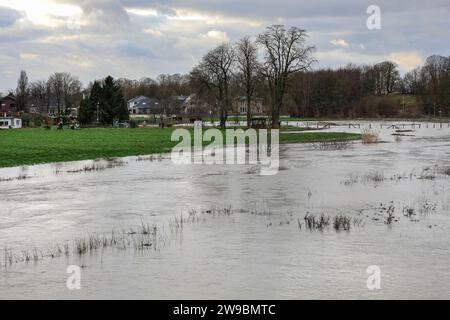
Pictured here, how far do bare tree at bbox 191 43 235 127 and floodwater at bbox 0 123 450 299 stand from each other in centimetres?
6669

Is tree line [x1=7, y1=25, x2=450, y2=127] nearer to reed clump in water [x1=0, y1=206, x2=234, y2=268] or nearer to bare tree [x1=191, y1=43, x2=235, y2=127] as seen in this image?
bare tree [x1=191, y1=43, x2=235, y2=127]

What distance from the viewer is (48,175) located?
1235 inches

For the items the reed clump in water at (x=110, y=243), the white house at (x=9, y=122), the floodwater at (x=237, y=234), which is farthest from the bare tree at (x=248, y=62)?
the reed clump in water at (x=110, y=243)

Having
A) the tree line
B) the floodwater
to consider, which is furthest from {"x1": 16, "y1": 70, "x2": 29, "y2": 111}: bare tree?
the floodwater

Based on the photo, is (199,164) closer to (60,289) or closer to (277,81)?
(60,289)

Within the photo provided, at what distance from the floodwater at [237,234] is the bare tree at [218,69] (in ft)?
219

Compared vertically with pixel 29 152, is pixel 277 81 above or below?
above

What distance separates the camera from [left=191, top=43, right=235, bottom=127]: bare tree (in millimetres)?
97562

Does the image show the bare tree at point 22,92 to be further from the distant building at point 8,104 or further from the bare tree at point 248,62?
the bare tree at point 248,62

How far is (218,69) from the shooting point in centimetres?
9806

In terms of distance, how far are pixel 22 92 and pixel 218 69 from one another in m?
85.2

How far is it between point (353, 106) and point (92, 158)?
149 m

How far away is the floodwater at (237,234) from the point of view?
38.6 feet
